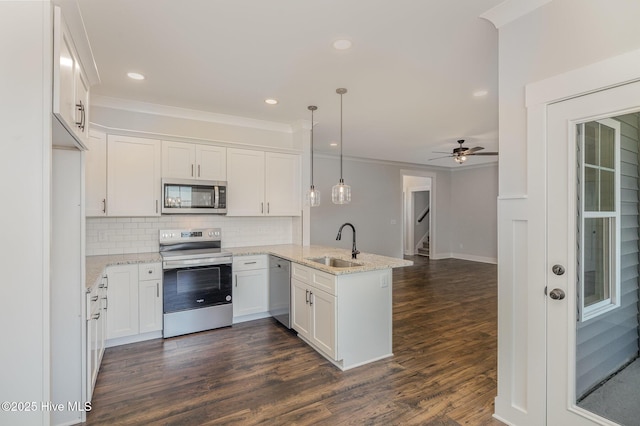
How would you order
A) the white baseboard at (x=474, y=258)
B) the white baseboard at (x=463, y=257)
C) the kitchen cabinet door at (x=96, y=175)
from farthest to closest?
the white baseboard at (x=463, y=257)
the white baseboard at (x=474, y=258)
the kitchen cabinet door at (x=96, y=175)

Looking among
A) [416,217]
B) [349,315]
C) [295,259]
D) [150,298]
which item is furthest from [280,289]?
[416,217]

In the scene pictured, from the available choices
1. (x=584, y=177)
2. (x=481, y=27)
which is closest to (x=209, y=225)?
(x=481, y=27)

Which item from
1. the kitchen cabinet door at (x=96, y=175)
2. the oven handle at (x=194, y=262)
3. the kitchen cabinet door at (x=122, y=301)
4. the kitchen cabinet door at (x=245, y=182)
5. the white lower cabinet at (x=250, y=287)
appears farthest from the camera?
the kitchen cabinet door at (x=245, y=182)

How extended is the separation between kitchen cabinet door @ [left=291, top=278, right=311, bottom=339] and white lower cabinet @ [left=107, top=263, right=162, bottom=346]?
4.69 ft

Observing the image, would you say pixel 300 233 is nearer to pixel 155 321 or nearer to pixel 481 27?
pixel 155 321

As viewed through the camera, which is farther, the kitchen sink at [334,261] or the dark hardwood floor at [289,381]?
the kitchen sink at [334,261]

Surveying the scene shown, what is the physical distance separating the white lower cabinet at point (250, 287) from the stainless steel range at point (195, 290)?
129 millimetres

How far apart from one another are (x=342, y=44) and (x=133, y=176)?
8.78ft

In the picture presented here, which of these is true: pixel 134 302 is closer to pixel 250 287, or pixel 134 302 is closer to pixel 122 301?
pixel 122 301

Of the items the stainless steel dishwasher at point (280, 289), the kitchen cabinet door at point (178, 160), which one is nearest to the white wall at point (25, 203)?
the stainless steel dishwasher at point (280, 289)

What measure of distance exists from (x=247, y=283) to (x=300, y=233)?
1.13 meters

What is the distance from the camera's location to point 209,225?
14.2ft

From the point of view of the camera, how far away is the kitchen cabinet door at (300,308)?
10.7ft

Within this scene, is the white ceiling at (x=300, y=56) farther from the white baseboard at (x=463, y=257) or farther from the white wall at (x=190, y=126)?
the white baseboard at (x=463, y=257)
